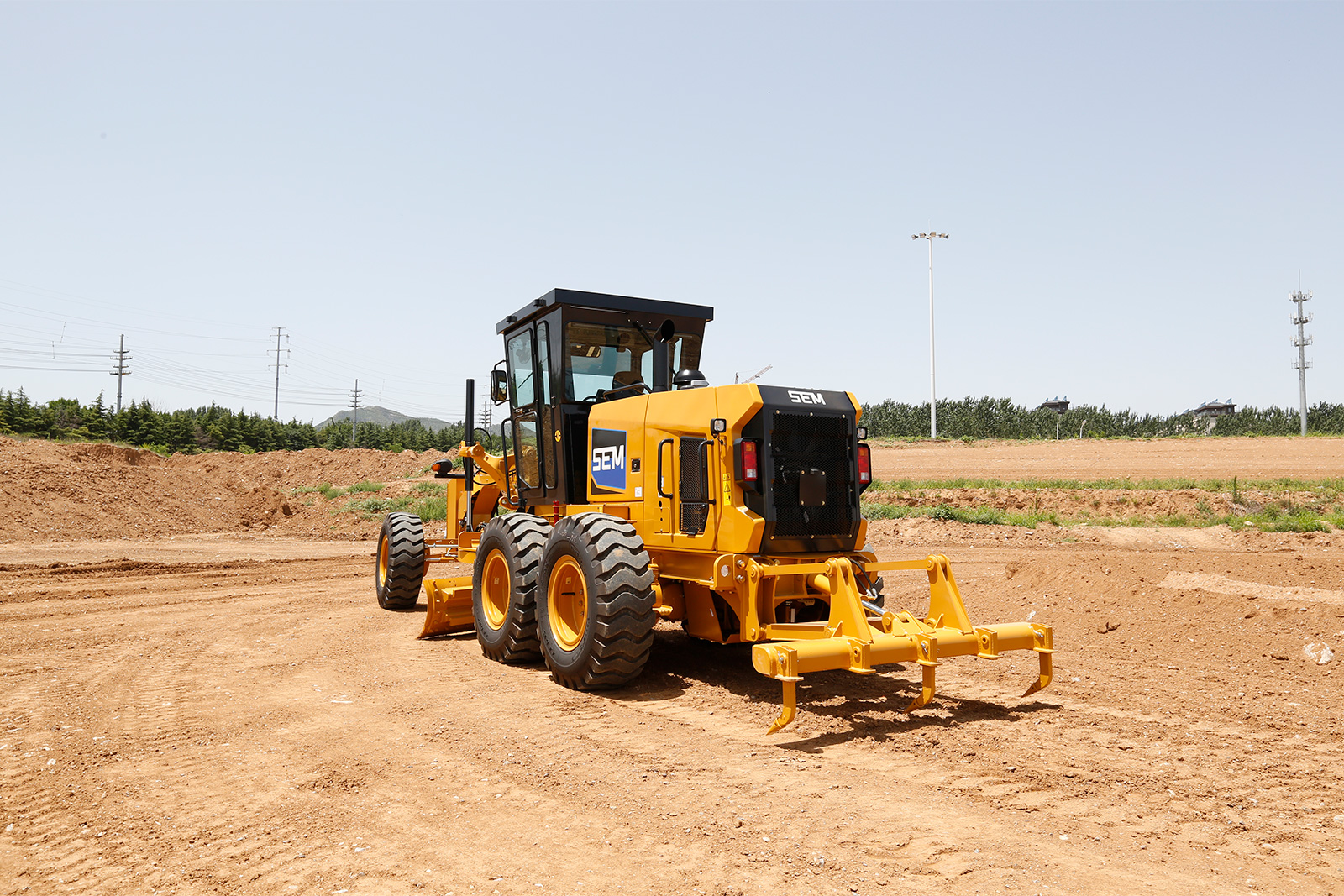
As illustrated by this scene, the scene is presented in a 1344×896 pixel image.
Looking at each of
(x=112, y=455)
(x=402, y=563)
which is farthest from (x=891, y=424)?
(x=402, y=563)

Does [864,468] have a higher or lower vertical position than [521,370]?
lower

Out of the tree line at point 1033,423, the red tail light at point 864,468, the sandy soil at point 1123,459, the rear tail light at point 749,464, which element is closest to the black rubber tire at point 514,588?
the rear tail light at point 749,464

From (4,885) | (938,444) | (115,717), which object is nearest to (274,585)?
(115,717)

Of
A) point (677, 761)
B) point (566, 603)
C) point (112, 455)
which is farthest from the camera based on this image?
point (112, 455)

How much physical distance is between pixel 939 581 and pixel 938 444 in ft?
138

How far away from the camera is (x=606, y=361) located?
27.5 feet

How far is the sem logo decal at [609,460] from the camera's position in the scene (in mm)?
7551

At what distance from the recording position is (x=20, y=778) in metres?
4.59

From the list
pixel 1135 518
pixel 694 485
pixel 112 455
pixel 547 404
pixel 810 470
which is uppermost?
pixel 112 455

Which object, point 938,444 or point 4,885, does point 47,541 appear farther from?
point 938,444

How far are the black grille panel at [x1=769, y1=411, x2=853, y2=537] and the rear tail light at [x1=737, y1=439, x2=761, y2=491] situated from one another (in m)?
0.11

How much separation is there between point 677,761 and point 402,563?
6895 mm

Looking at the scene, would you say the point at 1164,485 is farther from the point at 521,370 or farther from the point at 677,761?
the point at 677,761

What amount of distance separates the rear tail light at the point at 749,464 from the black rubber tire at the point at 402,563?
19.3 feet
